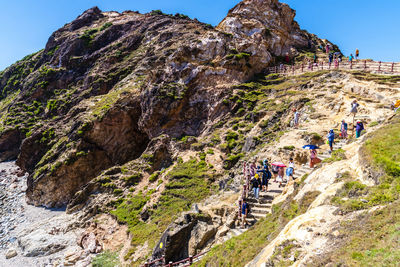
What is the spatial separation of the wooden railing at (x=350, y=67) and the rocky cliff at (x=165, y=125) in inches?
105

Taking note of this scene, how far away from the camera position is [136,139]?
4128 centimetres

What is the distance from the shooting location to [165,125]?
34.9 metres

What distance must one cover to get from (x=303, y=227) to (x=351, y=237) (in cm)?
168

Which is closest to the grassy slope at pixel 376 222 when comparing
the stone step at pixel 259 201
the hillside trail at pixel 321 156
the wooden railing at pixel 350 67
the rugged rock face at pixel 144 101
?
the hillside trail at pixel 321 156

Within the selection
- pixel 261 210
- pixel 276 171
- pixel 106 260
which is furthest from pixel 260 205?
pixel 106 260

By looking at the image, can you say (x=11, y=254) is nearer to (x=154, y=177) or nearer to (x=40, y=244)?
(x=40, y=244)

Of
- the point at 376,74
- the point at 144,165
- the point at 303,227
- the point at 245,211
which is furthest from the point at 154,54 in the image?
the point at 303,227

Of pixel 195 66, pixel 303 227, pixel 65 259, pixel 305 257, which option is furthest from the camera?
pixel 195 66

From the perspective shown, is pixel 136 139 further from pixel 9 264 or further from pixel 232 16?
pixel 232 16

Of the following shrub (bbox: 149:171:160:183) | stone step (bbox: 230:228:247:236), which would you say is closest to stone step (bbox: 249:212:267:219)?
stone step (bbox: 230:228:247:236)

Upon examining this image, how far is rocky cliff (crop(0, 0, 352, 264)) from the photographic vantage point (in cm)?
2550

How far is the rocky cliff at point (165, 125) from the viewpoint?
25500 millimetres

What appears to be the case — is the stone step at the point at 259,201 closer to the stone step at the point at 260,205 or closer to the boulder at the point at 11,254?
the stone step at the point at 260,205

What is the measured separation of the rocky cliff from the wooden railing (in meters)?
2.66
